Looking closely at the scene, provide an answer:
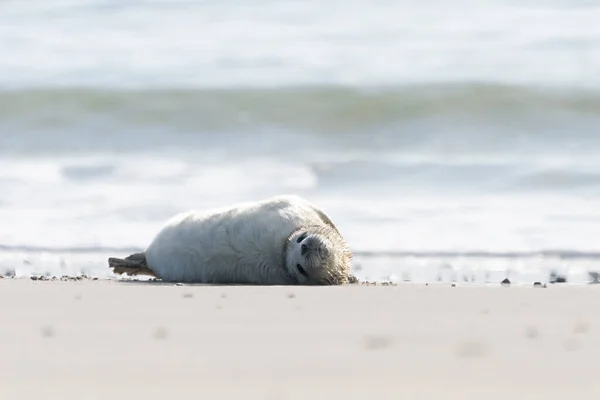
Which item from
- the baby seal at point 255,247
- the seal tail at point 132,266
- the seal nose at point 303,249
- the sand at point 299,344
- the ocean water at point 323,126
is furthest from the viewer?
the ocean water at point 323,126

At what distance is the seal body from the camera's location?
6824 millimetres

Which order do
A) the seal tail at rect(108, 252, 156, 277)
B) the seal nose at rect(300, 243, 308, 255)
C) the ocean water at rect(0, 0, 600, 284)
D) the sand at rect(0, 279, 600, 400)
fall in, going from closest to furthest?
1. the sand at rect(0, 279, 600, 400)
2. the seal nose at rect(300, 243, 308, 255)
3. the seal tail at rect(108, 252, 156, 277)
4. the ocean water at rect(0, 0, 600, 284)

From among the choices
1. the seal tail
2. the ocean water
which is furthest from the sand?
the ocean water

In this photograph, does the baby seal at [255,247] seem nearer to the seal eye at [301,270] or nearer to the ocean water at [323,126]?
the seal eye at [301,270]

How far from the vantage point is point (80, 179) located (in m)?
12.2

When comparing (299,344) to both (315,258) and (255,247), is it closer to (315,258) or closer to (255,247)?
(315,258)

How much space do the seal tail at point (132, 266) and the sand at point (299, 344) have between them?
3.83 ft

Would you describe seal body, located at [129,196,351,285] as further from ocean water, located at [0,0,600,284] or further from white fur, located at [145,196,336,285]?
ocean water, located at [0,0,600,284]

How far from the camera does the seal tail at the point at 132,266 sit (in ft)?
24.1

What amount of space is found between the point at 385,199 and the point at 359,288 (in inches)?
188

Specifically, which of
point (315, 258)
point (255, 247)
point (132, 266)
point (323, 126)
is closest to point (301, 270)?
point (315, 258)

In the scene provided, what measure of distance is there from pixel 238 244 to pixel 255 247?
9 centimetres

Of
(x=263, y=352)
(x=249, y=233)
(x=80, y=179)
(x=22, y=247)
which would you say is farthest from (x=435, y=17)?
(x=263, y=352)

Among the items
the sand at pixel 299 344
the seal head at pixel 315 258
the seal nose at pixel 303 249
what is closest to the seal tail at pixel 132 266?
the seal head at pixel 315 258
